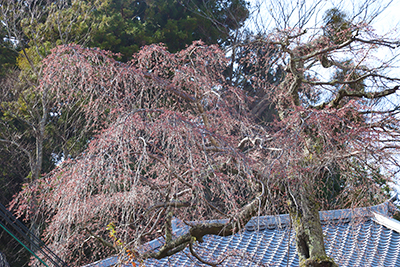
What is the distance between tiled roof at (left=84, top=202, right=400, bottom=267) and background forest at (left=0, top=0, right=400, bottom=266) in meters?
0.38

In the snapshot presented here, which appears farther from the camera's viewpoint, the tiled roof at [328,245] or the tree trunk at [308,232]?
the tiled roof at [328,245]

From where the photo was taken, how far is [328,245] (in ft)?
15.1

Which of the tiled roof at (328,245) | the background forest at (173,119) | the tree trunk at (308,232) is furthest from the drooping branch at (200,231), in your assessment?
the tiled roof at (328,245)

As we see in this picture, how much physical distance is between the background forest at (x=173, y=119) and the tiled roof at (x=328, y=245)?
0.38 metres

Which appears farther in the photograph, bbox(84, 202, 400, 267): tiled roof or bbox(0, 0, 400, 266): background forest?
bbox(84, 202, 400, 267): tiled roof

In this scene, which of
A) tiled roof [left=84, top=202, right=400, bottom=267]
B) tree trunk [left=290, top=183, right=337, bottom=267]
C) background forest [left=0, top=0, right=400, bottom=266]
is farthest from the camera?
tiled roof [left=84, top=202, right=400, bottom=267]

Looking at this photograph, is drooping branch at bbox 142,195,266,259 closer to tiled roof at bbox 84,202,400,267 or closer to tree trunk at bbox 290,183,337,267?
tree trunk at bbox 290,183,337,267

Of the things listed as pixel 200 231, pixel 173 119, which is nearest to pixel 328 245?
pixel 200 231

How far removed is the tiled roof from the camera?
4.14m

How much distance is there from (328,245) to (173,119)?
331cm

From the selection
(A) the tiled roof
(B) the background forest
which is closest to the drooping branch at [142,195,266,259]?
(B) the background forest

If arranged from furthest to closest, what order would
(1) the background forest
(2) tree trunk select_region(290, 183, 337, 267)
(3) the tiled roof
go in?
(3) the tiled roof
(2) tree trunk select_region(290, 183, 337, 267)
(1) the background forest

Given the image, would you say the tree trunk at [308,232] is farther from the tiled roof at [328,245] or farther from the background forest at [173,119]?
the tiled roof at [328,245]

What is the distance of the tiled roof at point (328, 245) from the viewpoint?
4.14m
